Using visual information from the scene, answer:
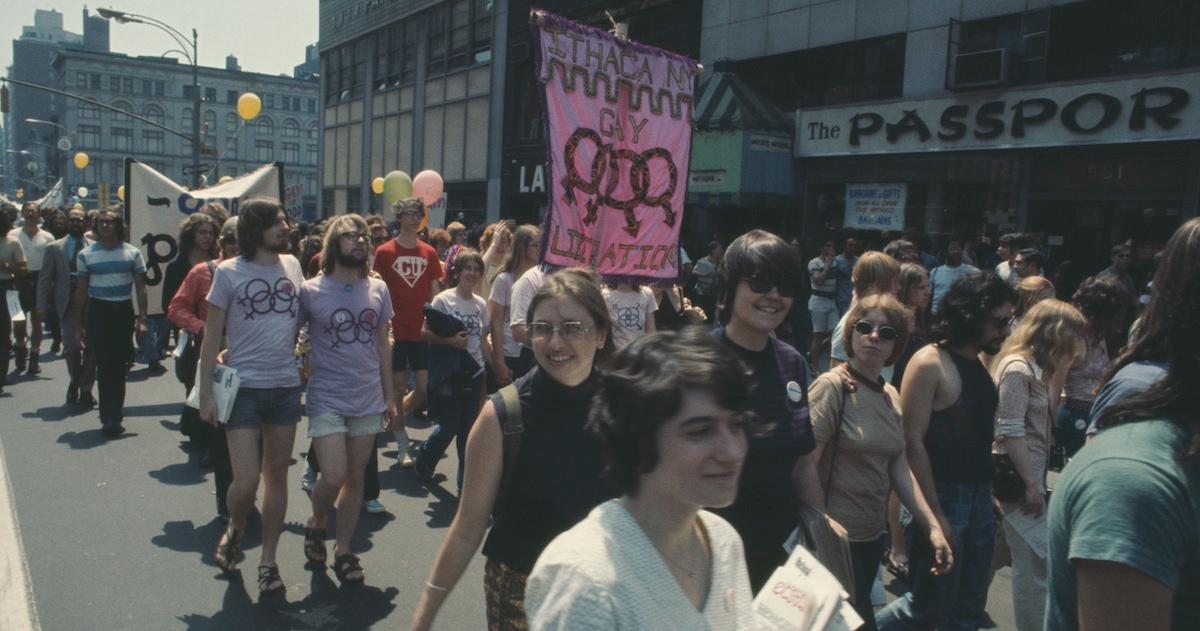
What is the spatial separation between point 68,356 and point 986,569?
839 centimetres

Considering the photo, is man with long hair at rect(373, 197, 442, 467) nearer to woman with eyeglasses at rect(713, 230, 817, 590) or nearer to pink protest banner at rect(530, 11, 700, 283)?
pink protest banner at rect(530, 11, 700, 283)

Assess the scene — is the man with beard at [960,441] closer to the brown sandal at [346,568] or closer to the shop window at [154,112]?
the brown sandal at [346,568]

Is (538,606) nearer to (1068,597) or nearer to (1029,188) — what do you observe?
(1068,597)

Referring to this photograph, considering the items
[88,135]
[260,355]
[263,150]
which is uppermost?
[88,135]

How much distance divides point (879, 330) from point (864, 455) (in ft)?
1.61

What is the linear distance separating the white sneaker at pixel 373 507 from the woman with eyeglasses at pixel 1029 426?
12.3 feet

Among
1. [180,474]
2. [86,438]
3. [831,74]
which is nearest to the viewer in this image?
[180,474]

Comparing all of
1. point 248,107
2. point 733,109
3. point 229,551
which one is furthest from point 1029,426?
point 248,107

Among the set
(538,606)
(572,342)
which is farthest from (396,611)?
(538,606)

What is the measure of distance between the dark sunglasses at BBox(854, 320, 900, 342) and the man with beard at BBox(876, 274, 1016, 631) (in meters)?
0.26

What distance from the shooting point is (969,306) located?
11.5 ft

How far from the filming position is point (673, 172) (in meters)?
5.75

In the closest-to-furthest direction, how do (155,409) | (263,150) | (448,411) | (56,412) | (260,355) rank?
(260,355) < (448,411) < (56,412) < (155,409) < (263,150)

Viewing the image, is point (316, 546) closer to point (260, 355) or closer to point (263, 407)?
point (263, 407)
